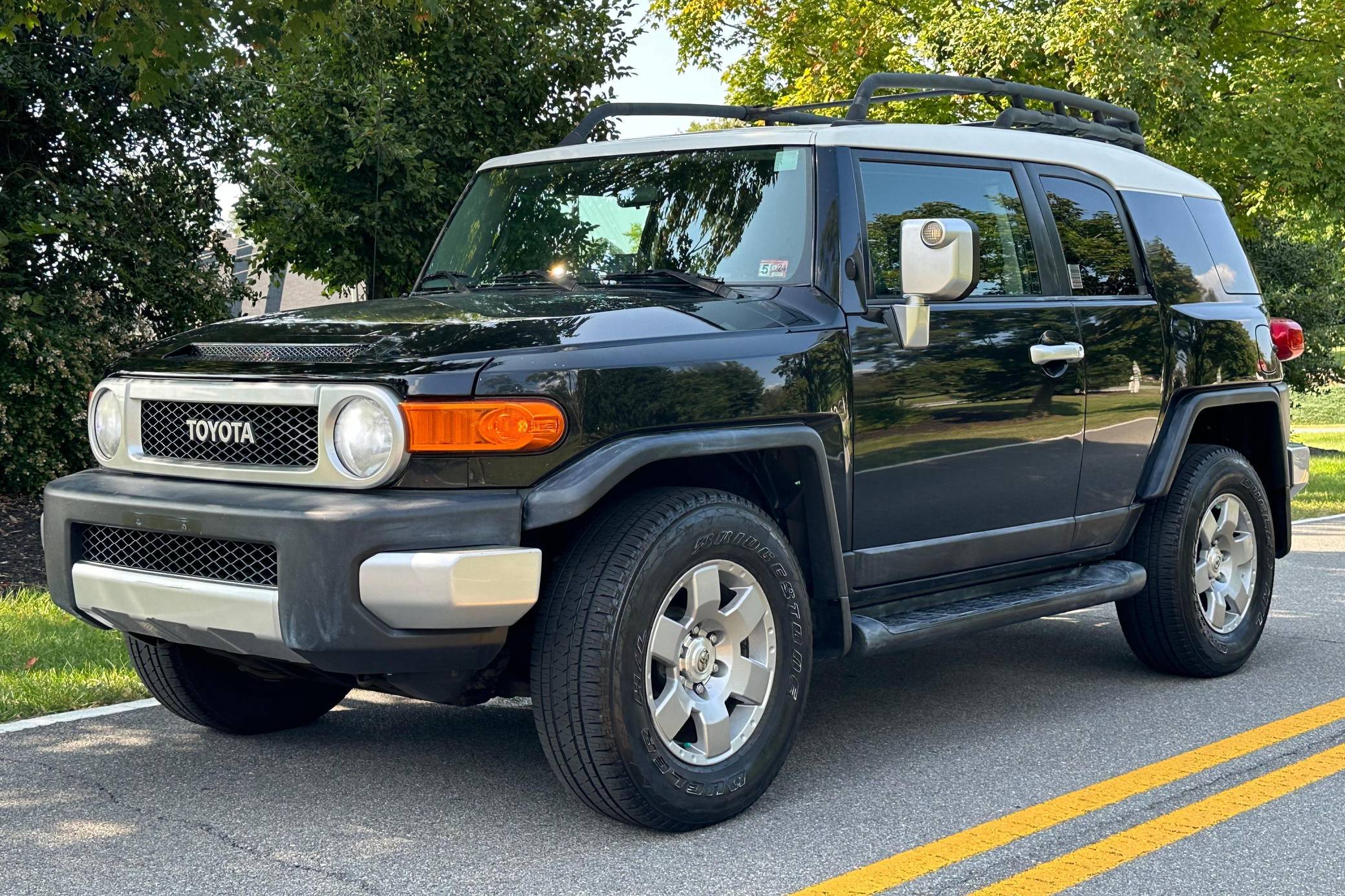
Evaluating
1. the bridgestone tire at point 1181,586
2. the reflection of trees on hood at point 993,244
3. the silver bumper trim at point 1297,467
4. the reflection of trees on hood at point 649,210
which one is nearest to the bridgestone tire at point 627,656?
the reflection of trees on hood at point 649,210

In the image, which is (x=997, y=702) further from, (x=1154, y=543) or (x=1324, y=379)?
(x=1324, y=379)

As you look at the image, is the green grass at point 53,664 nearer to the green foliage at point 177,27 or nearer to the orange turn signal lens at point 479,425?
the orange turn signal lens at point 479,425

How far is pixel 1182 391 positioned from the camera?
6.10 meters

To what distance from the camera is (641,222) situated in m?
5.14

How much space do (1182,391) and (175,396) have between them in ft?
12.8

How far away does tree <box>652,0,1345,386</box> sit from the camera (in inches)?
598

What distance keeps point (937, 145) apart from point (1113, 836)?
2456 mm

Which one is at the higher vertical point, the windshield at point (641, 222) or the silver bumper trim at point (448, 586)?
the windshield at point (641, 222)

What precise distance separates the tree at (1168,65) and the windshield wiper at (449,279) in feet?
36.5

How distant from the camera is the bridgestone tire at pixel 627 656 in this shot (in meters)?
3.94

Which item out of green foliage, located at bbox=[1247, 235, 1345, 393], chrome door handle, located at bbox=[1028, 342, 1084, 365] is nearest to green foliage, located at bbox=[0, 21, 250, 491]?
chrome door handle, located at bbox=[1028, 342, 1084, 365]

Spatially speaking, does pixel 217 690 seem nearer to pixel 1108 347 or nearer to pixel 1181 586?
pixel 1108 347

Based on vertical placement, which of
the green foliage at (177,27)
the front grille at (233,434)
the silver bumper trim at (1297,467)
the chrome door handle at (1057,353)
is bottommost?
the silver bumper trim at (1297,467)

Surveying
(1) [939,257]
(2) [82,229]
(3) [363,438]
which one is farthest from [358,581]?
(2) [82,229]
